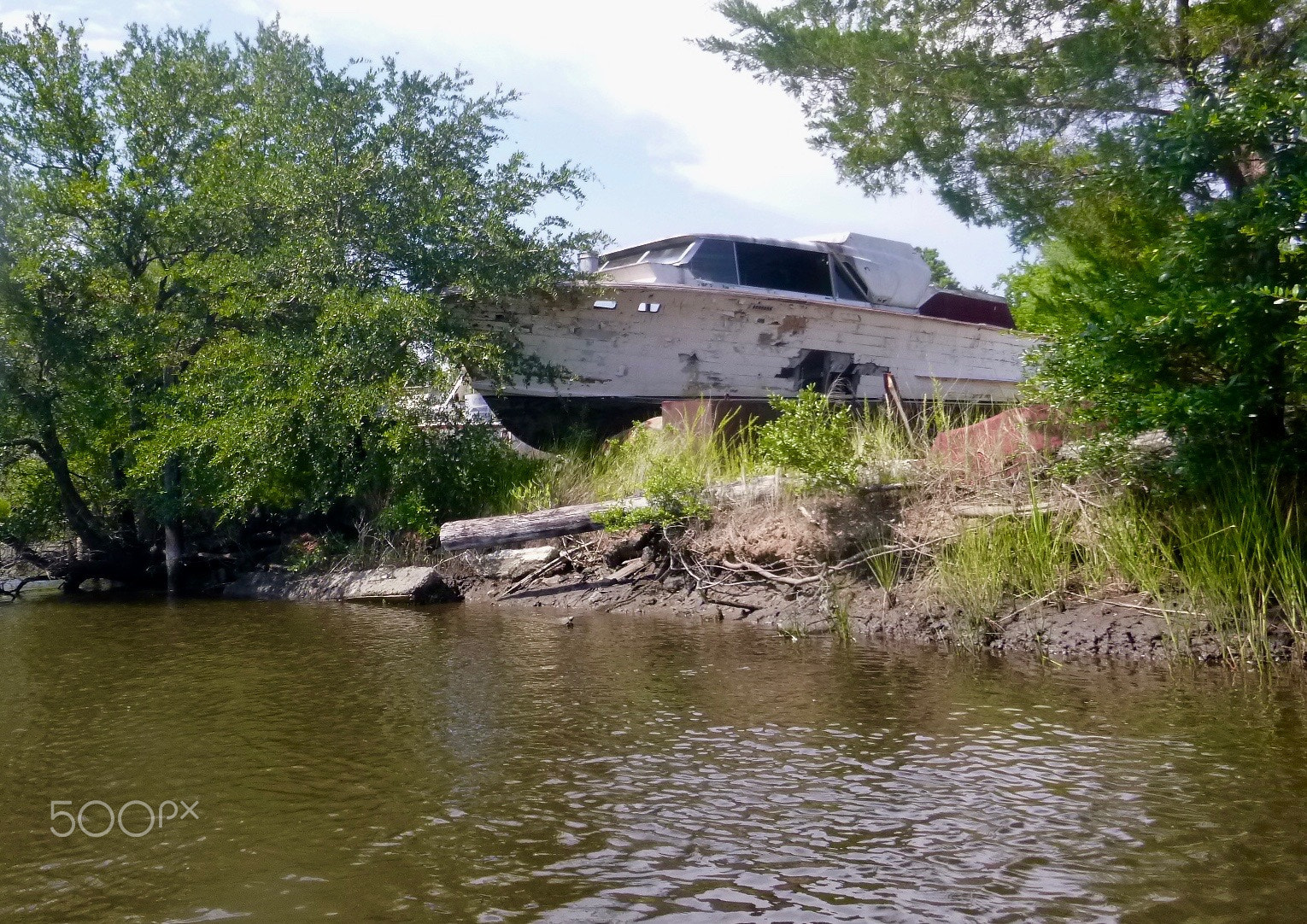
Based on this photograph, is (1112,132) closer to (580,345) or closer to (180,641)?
(580,345)

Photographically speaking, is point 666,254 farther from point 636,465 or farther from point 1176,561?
point 1176,561

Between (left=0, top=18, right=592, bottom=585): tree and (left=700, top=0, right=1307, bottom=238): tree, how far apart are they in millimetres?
4522

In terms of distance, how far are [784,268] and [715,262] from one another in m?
1.10

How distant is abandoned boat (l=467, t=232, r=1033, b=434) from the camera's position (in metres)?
12.6

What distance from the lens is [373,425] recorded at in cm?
1143

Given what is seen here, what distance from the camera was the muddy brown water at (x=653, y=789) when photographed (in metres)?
3.18

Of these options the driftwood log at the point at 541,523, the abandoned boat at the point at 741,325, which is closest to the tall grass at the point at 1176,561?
the driftwood log at the point at 541,523

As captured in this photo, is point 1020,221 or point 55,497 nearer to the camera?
point 1020,221

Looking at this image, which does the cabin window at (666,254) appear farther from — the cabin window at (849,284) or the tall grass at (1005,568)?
the tall grass at (1005,568)

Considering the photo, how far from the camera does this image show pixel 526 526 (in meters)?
10.1

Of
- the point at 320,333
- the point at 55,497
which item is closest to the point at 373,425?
the point at 320,333

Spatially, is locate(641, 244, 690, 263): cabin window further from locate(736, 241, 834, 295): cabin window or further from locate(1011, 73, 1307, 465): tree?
locate(1011, 73, 1307, 465): tree

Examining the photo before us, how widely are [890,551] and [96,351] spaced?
9809 millimetres

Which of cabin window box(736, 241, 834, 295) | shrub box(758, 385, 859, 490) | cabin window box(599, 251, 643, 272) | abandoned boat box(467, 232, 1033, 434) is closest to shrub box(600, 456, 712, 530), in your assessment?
shrub box(758, 385, 859, 490)
